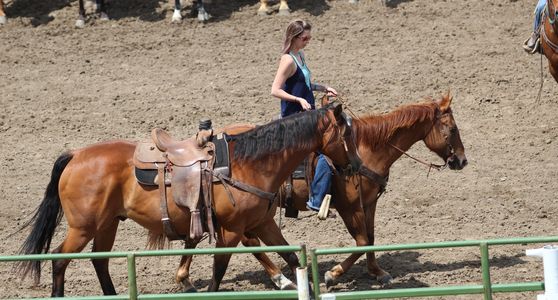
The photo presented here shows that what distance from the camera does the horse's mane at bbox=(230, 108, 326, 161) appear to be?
7.54 metres

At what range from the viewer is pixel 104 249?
7.98m

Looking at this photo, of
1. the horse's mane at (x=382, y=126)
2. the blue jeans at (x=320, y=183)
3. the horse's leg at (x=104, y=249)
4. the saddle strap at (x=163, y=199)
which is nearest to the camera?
the saddle strap at (x=163, y=199)

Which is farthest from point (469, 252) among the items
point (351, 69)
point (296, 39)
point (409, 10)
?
Answer: point (409, 10)

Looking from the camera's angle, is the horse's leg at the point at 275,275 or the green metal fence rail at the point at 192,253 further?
the horse's leg at the point at 275,275

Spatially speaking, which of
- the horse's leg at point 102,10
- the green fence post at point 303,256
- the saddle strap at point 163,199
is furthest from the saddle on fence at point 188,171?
the horse's leg at point 102,10

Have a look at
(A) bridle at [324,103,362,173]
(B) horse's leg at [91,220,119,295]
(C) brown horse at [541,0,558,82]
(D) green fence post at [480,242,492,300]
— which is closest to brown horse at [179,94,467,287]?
(A) bridle at [324,103,362,173]

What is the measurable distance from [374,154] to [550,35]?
10.7 feet

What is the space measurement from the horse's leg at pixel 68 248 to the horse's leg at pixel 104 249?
20 centimetres

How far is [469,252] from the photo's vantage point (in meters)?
9.19

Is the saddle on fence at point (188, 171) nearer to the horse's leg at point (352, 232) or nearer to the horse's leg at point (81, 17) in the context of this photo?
the horse's leg at point (352, 232)

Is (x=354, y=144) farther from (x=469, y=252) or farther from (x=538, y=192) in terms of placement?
(x=538, y=192)

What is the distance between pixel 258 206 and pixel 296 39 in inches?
61.6

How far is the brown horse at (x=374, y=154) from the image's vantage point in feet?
27.3

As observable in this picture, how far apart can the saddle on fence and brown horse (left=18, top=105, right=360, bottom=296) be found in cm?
7
